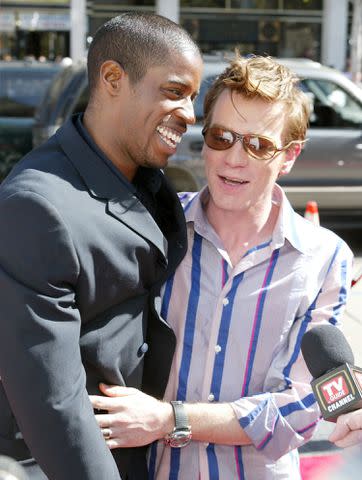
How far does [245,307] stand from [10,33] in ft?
70.8

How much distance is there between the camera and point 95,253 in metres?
1.70

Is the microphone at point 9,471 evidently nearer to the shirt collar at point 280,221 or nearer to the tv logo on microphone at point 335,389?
the tv logo on microphone at point 335,389

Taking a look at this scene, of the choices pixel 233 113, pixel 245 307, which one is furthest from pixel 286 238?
pixel 233 113

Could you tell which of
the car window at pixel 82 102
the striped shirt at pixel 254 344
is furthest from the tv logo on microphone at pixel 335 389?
the car window at pixel 82 102

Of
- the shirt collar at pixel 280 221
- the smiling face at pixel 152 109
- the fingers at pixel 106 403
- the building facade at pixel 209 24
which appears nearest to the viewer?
the fingers at pixel 106 403

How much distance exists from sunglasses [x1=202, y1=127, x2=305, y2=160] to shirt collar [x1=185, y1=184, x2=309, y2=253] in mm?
162

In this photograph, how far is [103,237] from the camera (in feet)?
5.66

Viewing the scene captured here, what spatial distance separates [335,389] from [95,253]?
21.9 inches

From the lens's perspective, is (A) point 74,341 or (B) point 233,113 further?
(B) point 233,113

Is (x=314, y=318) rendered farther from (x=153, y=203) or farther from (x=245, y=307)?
(x=153, y=203)

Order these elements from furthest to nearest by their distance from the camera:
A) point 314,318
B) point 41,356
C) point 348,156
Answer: point 348,156, point 314,318, point 41,356

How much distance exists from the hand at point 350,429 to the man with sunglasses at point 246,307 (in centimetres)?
36

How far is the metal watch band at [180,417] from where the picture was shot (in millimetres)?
1922

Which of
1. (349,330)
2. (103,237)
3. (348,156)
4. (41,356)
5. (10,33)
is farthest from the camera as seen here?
(10,33)
